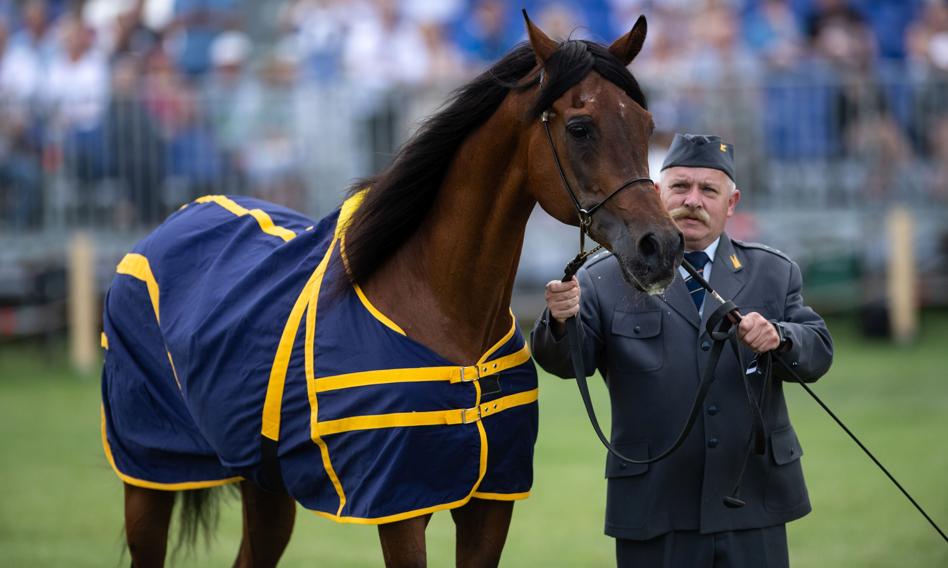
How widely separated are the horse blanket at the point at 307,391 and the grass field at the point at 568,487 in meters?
1.21

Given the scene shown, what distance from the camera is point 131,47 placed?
38.7 ft

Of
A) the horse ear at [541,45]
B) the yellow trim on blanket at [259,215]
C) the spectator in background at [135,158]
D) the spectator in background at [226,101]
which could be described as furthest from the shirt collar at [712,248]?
the spectator in background at [135,158]

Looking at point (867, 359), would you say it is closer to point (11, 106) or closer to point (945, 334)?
point (945, 334)

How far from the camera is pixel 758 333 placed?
10.7 ft

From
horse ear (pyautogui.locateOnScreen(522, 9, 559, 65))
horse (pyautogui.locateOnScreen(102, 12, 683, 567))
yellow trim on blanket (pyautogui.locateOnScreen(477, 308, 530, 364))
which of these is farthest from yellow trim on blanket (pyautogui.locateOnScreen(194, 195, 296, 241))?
horse ear (pyautogui.locateOnScreen(522, 9, 559, 65))

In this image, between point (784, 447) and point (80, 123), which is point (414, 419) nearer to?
point (784, 447)

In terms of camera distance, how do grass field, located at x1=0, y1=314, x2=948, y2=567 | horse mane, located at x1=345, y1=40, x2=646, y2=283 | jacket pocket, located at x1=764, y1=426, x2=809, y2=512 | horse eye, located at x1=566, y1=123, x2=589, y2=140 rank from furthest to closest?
grass field, located at x1=0, y1=314, x2=948, y2=567, jacket pocket, located at x1=764, y1=426, x2=809, y2=512, horse mane, located at x1=345, y1=40, x2=646, y2=283, horse eye, located at x1=566, y1=123, x2=589, y2=140

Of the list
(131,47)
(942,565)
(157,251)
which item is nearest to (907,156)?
(942,565)

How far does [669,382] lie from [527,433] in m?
0.44

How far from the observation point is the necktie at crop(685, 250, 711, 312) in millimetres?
3616

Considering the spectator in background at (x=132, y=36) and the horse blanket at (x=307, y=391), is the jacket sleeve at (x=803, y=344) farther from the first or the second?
the spectator in background at (x=132, y=36)

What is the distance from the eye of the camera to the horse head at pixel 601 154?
2986 millimetres

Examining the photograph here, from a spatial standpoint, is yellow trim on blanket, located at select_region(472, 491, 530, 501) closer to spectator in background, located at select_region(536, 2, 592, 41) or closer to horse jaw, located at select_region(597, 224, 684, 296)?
horse jaw, located at select_region(597, 224, 684, 296)

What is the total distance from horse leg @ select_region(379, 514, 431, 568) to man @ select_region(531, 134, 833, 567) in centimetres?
60
